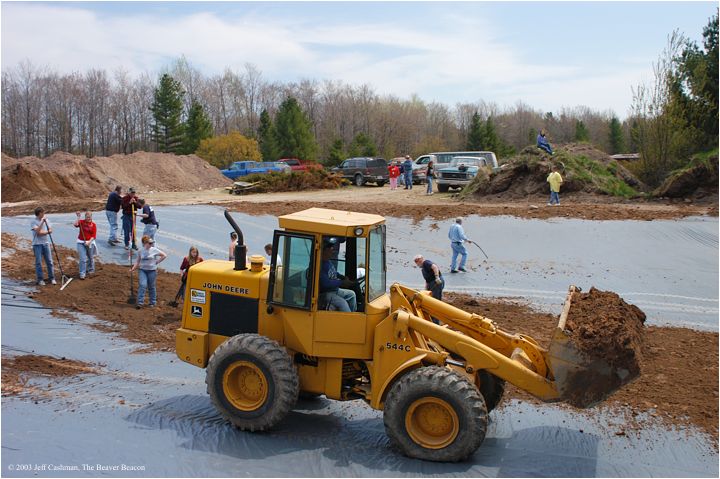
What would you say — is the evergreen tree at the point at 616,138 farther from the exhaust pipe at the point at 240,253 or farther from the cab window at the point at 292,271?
the cab window at the point at 292,271

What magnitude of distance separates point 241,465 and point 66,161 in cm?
2736

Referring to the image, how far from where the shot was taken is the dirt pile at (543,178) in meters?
25.6

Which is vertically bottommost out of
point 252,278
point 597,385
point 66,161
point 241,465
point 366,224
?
point 241,465

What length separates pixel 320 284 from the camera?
7645 mm

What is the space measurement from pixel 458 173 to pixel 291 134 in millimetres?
24249

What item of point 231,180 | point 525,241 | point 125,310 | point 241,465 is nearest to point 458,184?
point 525,241

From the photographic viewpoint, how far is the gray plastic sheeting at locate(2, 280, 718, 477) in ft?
22.4

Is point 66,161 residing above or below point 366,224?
above

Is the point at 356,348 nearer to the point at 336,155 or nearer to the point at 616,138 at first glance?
the point at 336,155

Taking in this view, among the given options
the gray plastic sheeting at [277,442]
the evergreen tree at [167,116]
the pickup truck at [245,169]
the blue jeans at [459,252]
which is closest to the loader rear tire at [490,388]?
the gray plastic sheeting at [277,442]

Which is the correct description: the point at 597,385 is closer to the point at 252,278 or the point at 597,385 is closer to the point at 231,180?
the point at 252,278

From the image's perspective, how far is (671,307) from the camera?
13430mm

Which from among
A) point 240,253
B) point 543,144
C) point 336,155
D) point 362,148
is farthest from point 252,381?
point 362,148

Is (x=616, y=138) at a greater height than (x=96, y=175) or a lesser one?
greater
